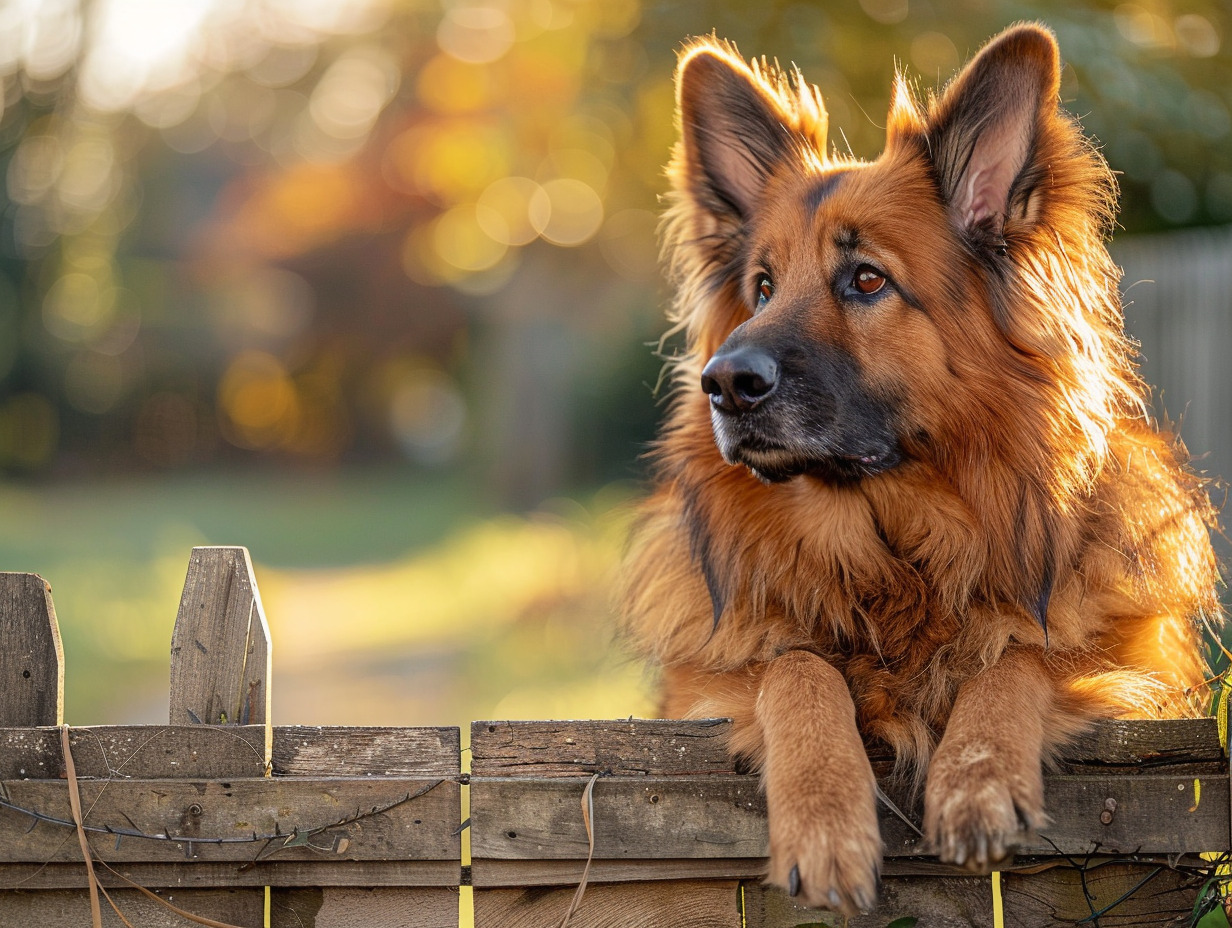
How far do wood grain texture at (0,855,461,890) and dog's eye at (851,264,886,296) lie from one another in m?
1.86

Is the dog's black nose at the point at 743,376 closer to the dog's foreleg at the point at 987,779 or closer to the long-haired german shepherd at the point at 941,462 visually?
the long-haired german shepherd at the point at 941,462

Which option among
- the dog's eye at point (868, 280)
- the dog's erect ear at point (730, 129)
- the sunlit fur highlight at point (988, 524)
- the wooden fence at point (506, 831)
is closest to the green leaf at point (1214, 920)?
the wooden fence at point (506, 831)

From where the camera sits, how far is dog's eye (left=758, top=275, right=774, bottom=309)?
11.2 feet

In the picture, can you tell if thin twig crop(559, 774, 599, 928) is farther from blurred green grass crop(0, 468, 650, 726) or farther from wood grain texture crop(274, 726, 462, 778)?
blurred green grass crop(0, 468, 650, 726)

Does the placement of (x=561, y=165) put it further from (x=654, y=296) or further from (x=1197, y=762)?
(x=1197, y=762)

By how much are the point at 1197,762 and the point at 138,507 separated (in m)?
23.4

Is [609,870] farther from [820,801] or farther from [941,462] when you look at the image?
[941,462]

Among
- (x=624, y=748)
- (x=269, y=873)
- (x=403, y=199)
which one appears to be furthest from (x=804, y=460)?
(x=403, y=199)

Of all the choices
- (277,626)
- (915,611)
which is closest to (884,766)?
(915,611)

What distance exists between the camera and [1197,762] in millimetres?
2334

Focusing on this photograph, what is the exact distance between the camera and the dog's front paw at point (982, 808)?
2160mm

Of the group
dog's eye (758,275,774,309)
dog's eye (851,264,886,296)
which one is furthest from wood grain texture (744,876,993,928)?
dog's eye (758,275,774,309)

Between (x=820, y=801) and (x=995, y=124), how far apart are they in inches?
74.9

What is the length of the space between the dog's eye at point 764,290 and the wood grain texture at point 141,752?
1.92 meters
